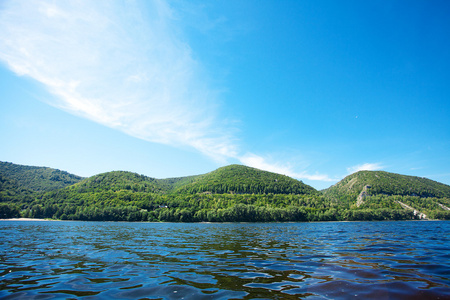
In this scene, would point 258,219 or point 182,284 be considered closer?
point 182,284

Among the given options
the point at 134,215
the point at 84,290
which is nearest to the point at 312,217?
the point at 134,215

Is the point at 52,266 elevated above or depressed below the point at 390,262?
below

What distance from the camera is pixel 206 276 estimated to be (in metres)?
11.4

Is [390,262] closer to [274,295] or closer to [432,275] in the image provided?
[432,275]

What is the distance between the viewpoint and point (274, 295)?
8266 millimetres

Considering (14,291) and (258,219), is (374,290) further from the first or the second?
(258,219)

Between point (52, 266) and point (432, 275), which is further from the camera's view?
point (52, 266)

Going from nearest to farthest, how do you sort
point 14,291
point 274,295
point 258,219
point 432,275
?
point 274,295 → point 14,291 → point 432,275 → point 258,219

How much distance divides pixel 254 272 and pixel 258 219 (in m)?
151

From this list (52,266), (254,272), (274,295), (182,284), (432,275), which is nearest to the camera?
(274,295)

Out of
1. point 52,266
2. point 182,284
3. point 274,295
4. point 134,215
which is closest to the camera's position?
point 274,295

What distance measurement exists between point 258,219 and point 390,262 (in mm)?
147518

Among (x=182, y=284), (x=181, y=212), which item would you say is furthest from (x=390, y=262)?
(x=181, y=212)

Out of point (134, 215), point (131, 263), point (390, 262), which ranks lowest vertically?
point (134, 215)
